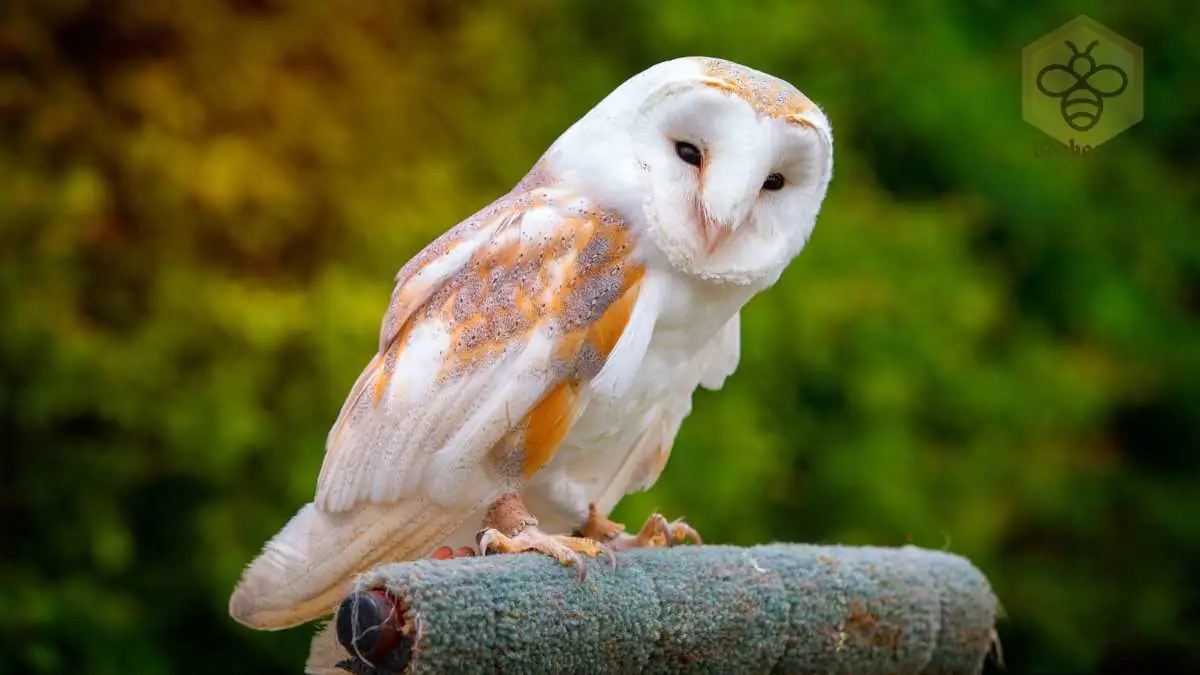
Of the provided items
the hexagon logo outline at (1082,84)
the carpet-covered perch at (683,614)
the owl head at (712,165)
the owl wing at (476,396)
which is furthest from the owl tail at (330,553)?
the hexagon logo outline at (1082,84)

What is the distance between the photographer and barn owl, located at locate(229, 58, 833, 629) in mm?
1279

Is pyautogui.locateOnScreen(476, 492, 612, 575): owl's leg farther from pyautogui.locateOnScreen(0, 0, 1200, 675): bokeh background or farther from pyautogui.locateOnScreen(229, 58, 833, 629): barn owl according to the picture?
pyautogui.locateOnScreen(0, 0, 1200, 675): bokeh background

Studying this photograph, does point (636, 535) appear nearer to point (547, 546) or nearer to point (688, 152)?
point (547, 546)

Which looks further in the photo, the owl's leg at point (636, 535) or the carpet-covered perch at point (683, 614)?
the owl's leg at point (636, 535)

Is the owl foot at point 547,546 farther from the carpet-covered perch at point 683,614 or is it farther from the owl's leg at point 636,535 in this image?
the owl's leg at point 636,535

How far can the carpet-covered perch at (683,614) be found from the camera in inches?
42.8

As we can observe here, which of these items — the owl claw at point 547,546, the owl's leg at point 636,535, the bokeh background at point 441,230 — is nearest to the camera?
the owl claw at point 547,546

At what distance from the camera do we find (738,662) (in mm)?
1354

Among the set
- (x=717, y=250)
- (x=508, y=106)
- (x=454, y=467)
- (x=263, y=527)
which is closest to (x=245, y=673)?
(x=263, y=527)

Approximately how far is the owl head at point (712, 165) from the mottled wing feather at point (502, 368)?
4 centimetres

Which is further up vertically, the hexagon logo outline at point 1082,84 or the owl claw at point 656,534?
the hexagon logo outline at point 1082,84

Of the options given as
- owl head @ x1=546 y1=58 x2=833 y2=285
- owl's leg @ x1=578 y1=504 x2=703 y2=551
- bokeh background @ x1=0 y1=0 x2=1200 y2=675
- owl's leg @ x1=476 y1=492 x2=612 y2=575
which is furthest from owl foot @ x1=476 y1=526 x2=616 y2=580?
bokeh background @ x1=0 y1=0 x2=1200 y2=675

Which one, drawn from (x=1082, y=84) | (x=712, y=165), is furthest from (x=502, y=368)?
(x=1082, y=84)

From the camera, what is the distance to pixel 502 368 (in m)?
1.29
